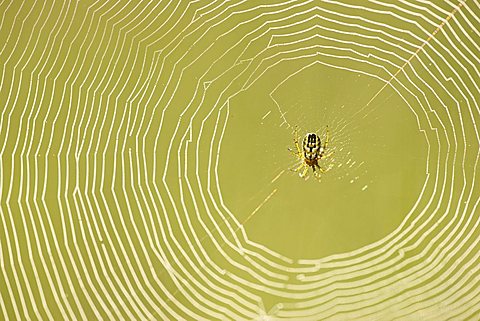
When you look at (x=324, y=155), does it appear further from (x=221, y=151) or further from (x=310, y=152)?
(x=221, y=151)

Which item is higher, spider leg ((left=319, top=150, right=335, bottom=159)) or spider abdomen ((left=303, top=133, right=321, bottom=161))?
spider abdomen ((left=303, top=133, right=321, bottom=161))

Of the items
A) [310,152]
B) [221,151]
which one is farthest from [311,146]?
[221,151]

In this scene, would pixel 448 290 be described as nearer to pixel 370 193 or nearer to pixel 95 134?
pixel 370 193

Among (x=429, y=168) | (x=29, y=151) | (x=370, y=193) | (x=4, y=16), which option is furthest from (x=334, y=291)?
(x=4, y=16)

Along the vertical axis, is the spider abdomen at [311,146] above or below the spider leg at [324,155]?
above
